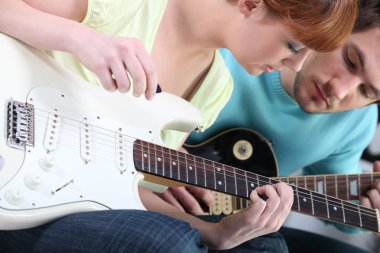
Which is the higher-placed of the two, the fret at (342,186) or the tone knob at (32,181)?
the tone knob at (32,181)

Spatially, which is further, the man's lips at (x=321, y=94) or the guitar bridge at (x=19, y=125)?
the man's lips at (x=321, y=94)

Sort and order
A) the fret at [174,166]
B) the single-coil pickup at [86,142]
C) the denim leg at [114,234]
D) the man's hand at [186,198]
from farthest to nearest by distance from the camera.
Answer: the man's hand at [186,198] < the fret at [174,166] < the single-coil pickup at [86,142] < the denim leg at [114,234]

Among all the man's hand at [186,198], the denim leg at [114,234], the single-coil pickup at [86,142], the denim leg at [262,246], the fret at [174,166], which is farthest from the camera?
the man's hand at [186,198]

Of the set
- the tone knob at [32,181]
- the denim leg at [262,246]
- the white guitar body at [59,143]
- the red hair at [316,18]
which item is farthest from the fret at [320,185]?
the tone knob at [32,181]

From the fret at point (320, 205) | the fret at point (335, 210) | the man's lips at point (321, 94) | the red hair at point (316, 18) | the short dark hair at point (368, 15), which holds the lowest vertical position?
the fret at point (335, 210)

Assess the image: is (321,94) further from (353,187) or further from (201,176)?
(201,176)

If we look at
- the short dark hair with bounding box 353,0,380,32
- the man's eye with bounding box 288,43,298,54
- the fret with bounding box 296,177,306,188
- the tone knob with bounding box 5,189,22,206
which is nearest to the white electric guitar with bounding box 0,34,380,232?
the tone knob with bounding box 5,189,22,206

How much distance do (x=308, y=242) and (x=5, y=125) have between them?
0.92m

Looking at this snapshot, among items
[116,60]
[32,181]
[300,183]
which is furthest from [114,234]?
[300,183]

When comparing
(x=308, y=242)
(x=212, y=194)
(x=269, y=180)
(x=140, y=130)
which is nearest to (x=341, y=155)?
(x=308, y=242)

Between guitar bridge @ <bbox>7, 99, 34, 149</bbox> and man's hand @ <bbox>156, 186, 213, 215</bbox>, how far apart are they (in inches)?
20.4

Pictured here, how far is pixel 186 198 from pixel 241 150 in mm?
208

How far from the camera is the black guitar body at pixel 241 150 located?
1.45 metres

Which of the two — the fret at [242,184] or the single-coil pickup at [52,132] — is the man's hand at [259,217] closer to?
the fret at [242,184]
